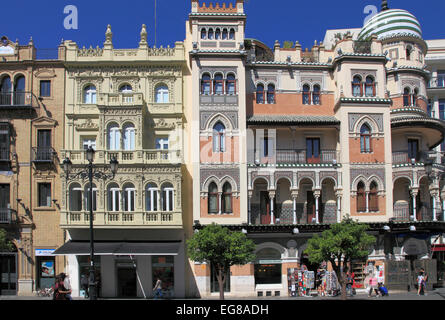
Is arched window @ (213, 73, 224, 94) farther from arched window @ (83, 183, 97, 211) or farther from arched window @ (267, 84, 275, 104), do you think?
arched window @ (83, 183, 97, 211)

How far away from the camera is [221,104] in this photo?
31.6 metres

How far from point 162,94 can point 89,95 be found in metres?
4.87

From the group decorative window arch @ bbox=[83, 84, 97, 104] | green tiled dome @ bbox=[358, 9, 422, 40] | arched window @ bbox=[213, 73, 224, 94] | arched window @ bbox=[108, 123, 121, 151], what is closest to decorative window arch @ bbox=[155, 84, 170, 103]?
arched window @ bbox=[213, 73, 224, 94]

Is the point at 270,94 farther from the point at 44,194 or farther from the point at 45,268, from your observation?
the point at 45,268

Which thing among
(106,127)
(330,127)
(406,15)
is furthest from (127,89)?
(406,15)

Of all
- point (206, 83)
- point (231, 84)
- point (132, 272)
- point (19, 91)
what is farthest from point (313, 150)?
point (19, 91)

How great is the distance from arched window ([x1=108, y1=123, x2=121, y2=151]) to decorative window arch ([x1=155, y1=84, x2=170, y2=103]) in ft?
11.2

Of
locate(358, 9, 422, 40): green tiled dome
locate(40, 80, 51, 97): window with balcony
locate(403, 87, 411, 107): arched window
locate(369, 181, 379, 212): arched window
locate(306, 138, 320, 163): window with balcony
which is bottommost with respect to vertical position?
locate(369, 181, 379, 212): arched window

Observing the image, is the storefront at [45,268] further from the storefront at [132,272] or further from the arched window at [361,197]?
the arched window at [361,197]

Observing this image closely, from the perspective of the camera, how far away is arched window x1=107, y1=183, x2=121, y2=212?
30031 millimetres

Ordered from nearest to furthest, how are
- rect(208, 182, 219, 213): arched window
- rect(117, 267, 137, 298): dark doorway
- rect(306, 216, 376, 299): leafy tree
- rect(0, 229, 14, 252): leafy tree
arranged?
rect(306, 216, 376, 299): leafy tree < rect(0, 229, 14, 252): leafy tree < rect(117, 267, 137, 298): dark doorway < rect(208, 182, 219, 213): arched window

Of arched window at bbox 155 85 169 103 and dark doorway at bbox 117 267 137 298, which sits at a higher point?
arched window at bbox 155 85 169 103

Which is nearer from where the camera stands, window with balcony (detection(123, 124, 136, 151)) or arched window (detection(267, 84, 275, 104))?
window with balcony (detection(123, 124, 136, 151))

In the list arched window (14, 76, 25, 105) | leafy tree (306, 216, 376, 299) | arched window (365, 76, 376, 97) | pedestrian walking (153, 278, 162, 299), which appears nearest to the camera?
leafy tree (306, 216, 376, 299)
